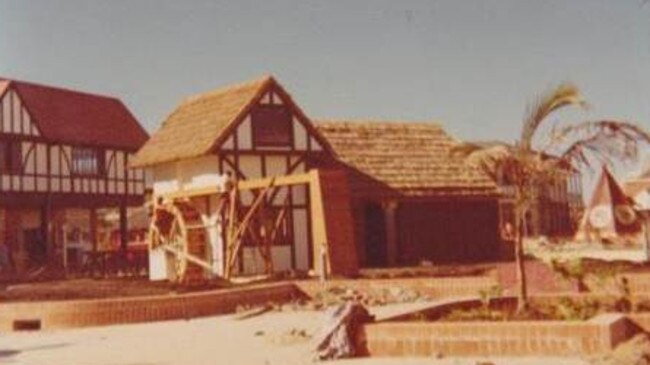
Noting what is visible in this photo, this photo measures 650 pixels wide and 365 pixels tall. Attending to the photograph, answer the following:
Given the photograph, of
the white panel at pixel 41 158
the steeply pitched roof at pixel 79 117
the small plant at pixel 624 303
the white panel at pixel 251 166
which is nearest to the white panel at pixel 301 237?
the white panel at pixel 251 166

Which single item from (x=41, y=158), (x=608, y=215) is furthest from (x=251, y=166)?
(x=608, y=215)

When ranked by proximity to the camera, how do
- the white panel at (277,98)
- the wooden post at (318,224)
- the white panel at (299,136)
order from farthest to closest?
the white panel at (299,136) → the white panel at (277,98) → the wooden post at (318,224)

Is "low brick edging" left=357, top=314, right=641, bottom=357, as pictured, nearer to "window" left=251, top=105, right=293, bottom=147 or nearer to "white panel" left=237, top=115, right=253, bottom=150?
"white panel" left=237, top=115, right=253, bottom=150

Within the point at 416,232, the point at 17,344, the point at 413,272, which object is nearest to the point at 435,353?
the point at 17,344

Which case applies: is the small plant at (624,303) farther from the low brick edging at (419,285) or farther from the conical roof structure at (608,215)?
the conical roof structure at (608,215)

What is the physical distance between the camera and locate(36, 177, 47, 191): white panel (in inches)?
1594

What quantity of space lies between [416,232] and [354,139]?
166 inches

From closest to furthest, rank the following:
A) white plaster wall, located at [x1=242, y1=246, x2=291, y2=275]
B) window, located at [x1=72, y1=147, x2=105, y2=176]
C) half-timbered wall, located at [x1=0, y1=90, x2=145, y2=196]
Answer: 1. white plaster wall, located at [x1=242, y1=246, x2=291, y2=275]
2. half-timbered wall, located at [x1=0, y1=90, x2=145, y2=196]
3. window, located at [x1=72, y1=147, x2=105, y2=176]

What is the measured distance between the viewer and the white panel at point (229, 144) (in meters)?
29.6

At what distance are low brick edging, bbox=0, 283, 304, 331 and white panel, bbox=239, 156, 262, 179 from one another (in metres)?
10.4

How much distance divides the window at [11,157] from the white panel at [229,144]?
13857 mm

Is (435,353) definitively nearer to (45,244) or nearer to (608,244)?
(45,244)

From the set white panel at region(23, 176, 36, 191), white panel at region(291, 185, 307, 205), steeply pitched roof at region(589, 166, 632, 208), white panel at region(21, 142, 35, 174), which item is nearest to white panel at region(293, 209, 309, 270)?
white panel at region(291, 185, 307, 205)

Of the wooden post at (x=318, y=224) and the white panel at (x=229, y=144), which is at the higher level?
the white panel at (x=229, y=144)
